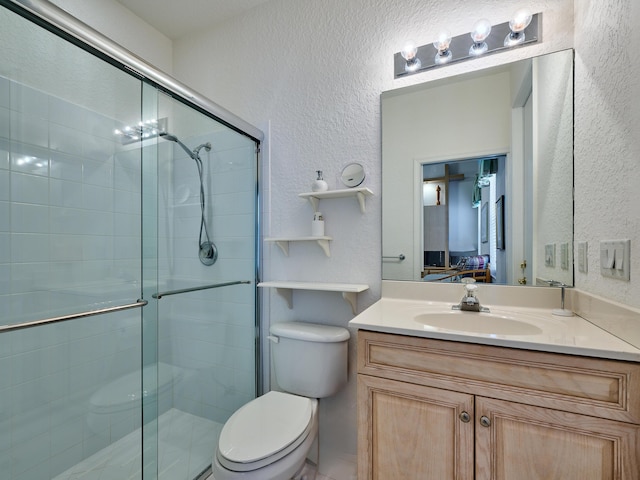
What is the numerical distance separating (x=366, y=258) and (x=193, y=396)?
1.19m

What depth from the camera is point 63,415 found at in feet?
4.43

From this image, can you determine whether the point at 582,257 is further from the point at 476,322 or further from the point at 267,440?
the point at 267,440

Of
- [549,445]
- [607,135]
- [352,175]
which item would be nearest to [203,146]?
[352,175]

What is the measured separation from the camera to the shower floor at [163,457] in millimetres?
1380

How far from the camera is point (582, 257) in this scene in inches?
43.7

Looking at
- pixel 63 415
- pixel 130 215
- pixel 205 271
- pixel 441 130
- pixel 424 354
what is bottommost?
pixel 63 415

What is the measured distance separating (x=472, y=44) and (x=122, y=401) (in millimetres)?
2371

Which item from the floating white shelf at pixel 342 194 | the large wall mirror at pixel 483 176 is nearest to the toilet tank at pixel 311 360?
the large wall mirror at pixel 483 176

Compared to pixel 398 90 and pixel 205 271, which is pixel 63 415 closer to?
pixel 205 271

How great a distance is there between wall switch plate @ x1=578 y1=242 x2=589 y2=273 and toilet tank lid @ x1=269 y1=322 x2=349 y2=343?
991 mm

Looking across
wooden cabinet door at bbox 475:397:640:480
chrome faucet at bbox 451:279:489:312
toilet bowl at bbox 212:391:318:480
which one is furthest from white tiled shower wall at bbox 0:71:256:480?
wooden cabinet door at bbox 475:397:640:480

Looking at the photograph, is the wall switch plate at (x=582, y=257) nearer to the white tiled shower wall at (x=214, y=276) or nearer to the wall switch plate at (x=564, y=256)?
the wall switch plate at (x=564, y=256)

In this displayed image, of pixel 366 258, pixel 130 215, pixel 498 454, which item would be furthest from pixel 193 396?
pixel 498 454

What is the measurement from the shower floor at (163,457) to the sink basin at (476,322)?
51.9 inches
